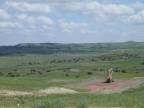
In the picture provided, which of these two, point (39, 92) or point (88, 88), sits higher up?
point (39, 92)

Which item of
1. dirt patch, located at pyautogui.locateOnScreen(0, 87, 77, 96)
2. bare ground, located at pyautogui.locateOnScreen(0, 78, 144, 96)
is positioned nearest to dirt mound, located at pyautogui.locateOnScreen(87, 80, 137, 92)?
bare ground, located at pyautogui.locateOnScreen(0, 78, 144, 96)

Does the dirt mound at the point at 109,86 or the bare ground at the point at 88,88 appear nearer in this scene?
the bare ground at the point at 88,88

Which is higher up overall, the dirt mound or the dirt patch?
the dirt patch

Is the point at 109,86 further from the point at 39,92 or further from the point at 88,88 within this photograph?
the point at 39,92

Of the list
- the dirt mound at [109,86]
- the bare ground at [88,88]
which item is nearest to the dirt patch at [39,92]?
the bare ground at [88,88]

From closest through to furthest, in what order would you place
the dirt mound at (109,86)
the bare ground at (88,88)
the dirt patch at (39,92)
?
the dirt patch at (39,92) < the bare ground at (88,88) < the dirt mound at (109,86)

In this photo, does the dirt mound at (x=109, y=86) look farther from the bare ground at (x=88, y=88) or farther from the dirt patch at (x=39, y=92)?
the dirt patch at (x=39, y=92)

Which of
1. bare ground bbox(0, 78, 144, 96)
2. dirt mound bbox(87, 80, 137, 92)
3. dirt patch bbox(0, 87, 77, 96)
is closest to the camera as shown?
dirt patch bbox(0, 87, 77, 96)

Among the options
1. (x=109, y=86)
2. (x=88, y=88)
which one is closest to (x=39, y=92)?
(x=88, y=88)

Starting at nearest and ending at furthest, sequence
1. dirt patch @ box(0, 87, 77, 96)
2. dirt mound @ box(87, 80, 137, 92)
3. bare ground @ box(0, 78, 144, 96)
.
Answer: dirt patch @ box(0, 87, 77, 96)
bare ground @ box(0, 78, 144, 96)
dirt mound @ box(87, 80, 137, 92)

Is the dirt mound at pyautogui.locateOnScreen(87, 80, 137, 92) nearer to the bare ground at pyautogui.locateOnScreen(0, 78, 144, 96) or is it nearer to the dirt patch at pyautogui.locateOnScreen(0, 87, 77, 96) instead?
the bare ground at pyautogui.locateOnScreen(0, 78, 144, 96)

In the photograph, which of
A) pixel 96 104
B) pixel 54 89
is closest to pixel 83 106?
pixel 96 104

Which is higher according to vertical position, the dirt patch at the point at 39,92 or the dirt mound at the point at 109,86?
the dirt patch at the point at 39,92

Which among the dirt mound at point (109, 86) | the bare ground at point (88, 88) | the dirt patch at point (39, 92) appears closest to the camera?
the dirt patch at point (39, 92)
